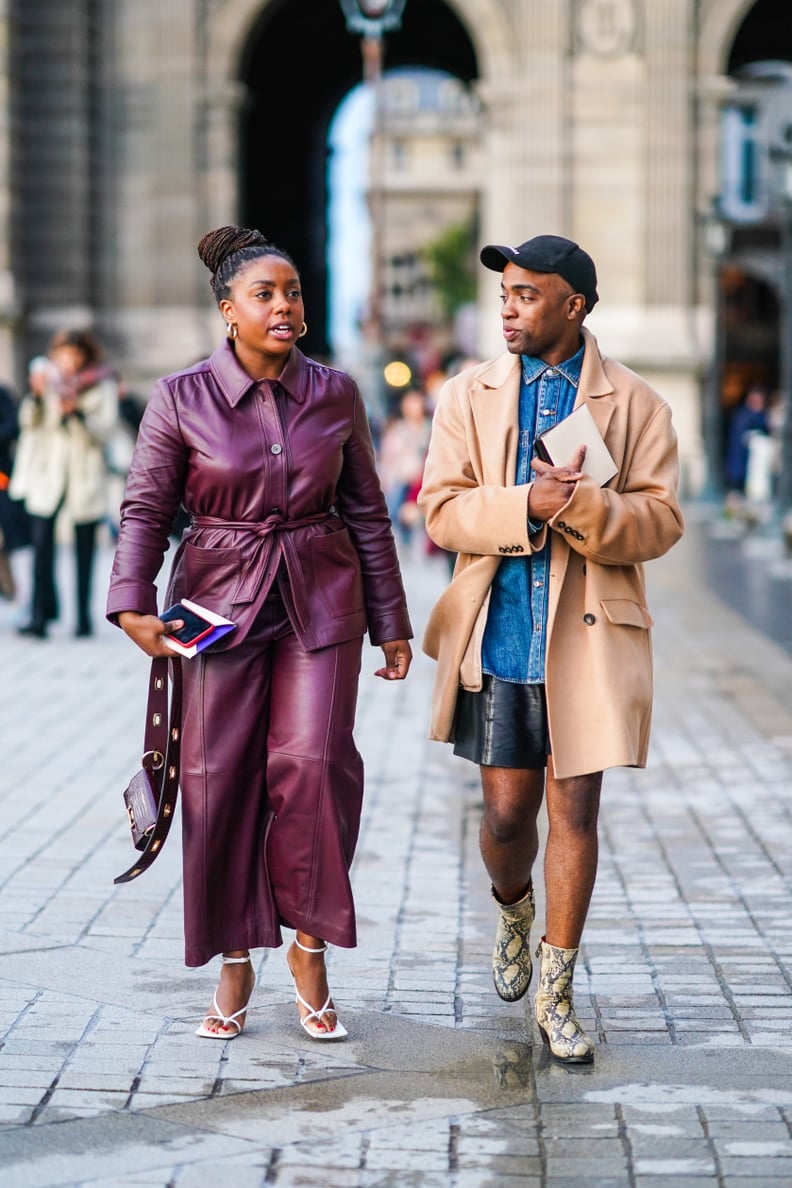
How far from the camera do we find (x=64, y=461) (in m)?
14.3

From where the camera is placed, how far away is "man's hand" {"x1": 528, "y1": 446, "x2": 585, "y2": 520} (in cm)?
493

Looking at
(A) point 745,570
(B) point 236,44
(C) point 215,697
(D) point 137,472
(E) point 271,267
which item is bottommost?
(A) point 745,570

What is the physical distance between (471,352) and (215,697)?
46352 millimetres

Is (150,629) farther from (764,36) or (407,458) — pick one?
(764,36)

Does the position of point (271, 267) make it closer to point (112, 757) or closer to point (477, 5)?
point (112, 757)

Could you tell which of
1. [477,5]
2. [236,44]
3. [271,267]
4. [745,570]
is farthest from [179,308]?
[271,267]

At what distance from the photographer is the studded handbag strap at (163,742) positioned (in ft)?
16.8

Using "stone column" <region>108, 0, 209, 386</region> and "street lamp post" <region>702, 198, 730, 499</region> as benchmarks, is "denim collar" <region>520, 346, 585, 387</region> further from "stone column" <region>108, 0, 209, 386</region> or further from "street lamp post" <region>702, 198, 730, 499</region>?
"stone column" <region>108, 0, 209, 386</region>

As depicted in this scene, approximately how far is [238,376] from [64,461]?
30.6 feet

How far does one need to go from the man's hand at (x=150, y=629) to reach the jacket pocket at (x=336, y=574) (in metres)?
0.36

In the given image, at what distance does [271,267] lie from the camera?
5.13 m

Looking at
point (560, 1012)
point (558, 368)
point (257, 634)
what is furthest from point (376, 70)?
point (560, 1012)

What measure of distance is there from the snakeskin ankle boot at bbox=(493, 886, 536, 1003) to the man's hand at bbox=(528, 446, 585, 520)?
3.35 feet

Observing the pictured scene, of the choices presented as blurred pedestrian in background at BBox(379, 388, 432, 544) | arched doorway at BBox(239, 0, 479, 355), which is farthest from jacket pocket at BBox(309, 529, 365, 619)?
arched doorway at BBox(239, 0, 479, 355)
